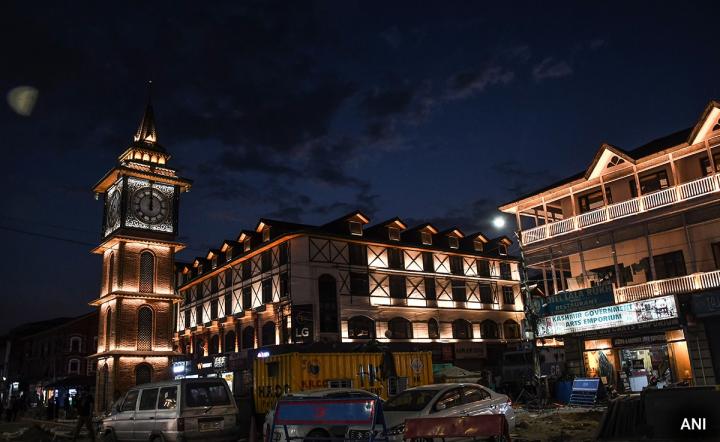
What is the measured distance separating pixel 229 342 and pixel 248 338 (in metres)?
3.59

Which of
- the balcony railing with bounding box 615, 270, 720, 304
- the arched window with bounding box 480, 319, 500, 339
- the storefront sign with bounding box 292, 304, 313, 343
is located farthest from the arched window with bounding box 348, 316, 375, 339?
the balcony railing with bounding box 615, 270, 720, 304

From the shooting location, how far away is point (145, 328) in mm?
37750

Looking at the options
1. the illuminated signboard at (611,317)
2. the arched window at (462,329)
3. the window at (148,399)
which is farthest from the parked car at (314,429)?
the arched window at (462,329)

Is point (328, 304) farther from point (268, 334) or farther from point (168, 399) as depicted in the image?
point (168, 399)

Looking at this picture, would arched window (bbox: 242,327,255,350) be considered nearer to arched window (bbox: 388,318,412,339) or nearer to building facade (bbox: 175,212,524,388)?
building facade (bbox: 175,212,524,388)

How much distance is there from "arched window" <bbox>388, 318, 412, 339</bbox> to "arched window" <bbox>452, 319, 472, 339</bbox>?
16.6ft

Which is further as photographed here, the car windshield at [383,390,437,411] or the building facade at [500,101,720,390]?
the building facade at [500,101,720,390]

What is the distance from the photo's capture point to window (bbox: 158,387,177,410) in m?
13.6

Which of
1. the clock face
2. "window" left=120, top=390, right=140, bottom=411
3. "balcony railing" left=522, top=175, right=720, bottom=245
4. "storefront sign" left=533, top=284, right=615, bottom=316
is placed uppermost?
the clock face

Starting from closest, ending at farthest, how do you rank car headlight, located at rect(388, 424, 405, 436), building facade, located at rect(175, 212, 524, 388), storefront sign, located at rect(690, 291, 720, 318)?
car headlight, located at rect(388, 424, 405, 436), storefront sign, located at rect(690, 291, 720, 318), building facade, located at rect(175, 212, 524, 388)

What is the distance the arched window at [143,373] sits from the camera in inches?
1439

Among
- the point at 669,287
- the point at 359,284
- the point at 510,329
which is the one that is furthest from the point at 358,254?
the point at 669,287

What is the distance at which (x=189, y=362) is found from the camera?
45469 millimetres

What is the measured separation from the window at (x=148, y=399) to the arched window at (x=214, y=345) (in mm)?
36487
